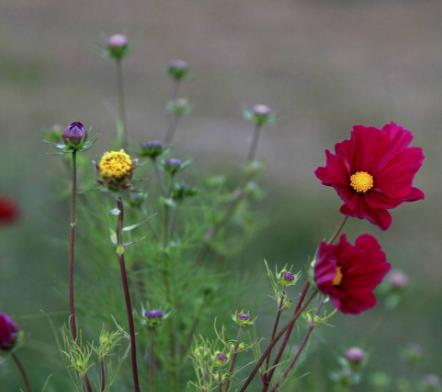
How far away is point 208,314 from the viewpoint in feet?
2.80

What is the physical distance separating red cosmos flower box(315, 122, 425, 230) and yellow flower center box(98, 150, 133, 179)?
4.9 inches

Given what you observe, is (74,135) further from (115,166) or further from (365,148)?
(365,148)

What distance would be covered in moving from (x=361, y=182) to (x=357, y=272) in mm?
72

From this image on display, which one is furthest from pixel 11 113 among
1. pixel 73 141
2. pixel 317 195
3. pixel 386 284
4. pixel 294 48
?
pixel 73 141

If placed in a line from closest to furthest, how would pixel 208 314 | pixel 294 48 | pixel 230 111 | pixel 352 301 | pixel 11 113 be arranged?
1. pixel 352 301
2. pixel 208 314
3. pixel 11 113
4. pixel 230 111
5. pixel 294 48

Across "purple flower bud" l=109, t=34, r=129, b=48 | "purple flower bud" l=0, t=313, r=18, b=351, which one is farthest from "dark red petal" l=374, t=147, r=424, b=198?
"purple flower bud" l=109, t=34, r=129, b=48

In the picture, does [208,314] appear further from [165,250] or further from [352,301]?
[352,301]

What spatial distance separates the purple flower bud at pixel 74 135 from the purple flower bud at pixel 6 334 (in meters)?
0.13

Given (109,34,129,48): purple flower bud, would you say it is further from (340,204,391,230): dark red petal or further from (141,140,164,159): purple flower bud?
(340,204,391,230): dark red petal

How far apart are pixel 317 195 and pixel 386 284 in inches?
53.2

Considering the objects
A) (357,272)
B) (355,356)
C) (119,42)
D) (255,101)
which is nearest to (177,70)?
(119,42)

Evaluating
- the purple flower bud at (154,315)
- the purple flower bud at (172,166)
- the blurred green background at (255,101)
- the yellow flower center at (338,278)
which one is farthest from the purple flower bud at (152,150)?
the blurred green background at (255,101)

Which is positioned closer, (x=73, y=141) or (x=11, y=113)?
(x=73, y=141)

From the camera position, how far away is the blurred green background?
1.79 metres
